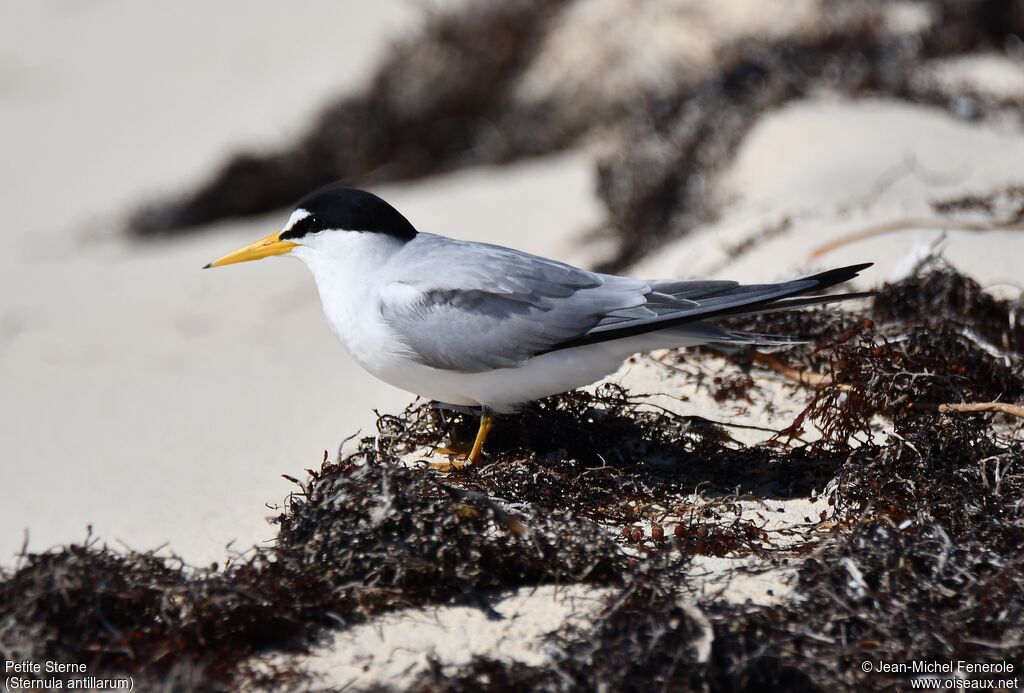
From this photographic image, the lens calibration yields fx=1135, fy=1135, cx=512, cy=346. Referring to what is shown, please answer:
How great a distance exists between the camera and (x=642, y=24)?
28.8 feet

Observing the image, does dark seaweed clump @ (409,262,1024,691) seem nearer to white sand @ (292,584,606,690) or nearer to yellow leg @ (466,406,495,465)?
white sand @ (292,584,606,690)

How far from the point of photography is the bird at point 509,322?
10.9ft

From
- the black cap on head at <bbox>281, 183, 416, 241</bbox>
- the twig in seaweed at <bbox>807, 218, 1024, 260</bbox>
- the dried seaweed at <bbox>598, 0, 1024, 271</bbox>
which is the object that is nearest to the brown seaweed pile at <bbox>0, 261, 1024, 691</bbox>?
the black cap on head at <bbox>281, 183, 416, 241</bbox>

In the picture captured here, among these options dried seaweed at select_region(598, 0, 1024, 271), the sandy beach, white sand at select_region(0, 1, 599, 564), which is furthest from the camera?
dried seaweed at select_region(598, 0, 1024, 271)

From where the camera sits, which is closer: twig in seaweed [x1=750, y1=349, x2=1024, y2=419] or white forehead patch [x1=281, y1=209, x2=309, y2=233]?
twig in seaweed [x1=750, y1=349, x2=1024, y2=419]

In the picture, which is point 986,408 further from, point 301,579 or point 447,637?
point 301,579

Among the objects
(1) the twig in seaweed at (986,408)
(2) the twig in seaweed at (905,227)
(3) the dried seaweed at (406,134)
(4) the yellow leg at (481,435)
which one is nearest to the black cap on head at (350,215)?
(4) the yellow leg at (481,435)

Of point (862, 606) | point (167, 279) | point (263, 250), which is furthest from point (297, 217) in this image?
point (167, 279)

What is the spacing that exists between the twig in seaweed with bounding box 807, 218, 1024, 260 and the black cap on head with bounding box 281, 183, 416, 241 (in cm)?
193

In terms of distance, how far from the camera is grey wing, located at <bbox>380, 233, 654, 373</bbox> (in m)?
3.33

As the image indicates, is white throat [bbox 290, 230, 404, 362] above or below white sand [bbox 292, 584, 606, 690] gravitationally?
above

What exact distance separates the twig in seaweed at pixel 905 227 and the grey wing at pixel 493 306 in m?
1.65

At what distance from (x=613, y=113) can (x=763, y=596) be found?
6.22 m

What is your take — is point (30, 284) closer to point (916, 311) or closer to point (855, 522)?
point (916, 311)
